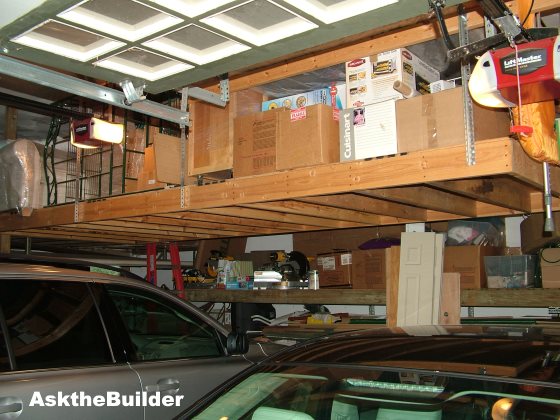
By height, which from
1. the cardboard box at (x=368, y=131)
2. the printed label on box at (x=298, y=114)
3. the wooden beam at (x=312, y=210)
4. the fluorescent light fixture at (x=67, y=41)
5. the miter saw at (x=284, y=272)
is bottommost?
the miter saw at (x=284, y=272)

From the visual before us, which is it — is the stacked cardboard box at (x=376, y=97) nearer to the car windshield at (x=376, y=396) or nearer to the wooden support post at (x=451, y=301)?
the wooden support post at (x=451, y=301)

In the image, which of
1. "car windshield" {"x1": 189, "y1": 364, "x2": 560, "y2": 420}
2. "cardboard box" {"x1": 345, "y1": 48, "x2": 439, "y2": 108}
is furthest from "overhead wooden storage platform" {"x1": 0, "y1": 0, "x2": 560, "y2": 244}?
"car windshield" {"x1": 189, "y1": 364, "x2": 560, "y2": 420}

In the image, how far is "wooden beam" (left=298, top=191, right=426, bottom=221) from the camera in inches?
163

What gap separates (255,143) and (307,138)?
49 cm

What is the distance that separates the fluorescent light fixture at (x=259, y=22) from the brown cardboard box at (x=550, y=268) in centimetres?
335

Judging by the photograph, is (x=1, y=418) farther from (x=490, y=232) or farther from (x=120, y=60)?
(x=490, y=232)

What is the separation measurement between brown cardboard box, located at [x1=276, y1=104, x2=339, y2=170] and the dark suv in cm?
115

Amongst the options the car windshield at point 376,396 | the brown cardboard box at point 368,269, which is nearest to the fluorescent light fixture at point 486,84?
the car windshield at point 376,396

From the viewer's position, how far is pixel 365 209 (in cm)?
451

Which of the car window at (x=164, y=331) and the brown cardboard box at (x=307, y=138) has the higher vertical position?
the brown cardboard box at (x=307, y=138)

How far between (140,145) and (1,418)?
360 cm

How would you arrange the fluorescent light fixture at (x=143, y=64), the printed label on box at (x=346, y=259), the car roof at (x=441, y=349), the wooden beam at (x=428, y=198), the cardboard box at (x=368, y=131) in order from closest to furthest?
the car roof at (x=441, y=349) < the fluorescent light fixture at (x=143, y=64) < the cardboard box at (x=368, y=131) < the wooden beam at (x=428, y=198) < the printed label on box at (x=346, y=259)

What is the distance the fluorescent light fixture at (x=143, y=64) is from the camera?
3.01 meters

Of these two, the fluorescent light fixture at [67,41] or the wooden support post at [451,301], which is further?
the wooden support post at [451,301]
